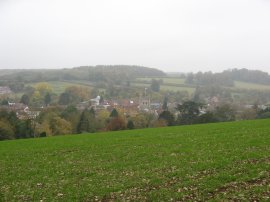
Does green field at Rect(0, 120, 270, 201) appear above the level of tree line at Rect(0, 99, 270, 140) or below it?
above

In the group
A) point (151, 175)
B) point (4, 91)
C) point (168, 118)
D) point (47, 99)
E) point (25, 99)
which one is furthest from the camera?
point (4, 91)

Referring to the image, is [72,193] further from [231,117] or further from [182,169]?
[231,117]

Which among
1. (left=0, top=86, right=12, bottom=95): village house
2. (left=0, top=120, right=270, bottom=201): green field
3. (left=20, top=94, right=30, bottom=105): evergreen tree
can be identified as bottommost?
(left=20, top=94, right=30, bottom=105): evergreen tree

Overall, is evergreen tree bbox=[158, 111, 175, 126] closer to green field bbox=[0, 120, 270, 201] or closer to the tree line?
the tree line

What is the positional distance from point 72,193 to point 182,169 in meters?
6.03

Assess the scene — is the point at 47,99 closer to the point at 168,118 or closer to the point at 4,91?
the point at 4,91

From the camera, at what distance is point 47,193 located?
18203 millimetres

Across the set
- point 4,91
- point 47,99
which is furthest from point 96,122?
point 4,91

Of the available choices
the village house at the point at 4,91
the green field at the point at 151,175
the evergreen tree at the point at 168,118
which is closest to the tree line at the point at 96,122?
the evergreen tree at the point at 168,118

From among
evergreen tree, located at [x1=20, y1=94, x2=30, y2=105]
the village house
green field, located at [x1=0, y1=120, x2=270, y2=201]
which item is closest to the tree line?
evergreen tree, located at [x1=20, y1=94, x2=30, y2=105]

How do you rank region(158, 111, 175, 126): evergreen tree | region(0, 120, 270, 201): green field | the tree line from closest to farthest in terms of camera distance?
1. region(0, 120, 270, 201): green field
2. the tree line
3. region(158, 111, 175, 126): evergreen tree

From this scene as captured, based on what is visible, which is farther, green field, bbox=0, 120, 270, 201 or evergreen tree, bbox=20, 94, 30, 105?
evergreen tree, bbox=20, 94, 30, 105

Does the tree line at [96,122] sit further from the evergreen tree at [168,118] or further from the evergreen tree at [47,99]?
the evergreen tree at [47,99]

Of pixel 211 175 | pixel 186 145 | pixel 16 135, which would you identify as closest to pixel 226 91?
pixel 16 135
